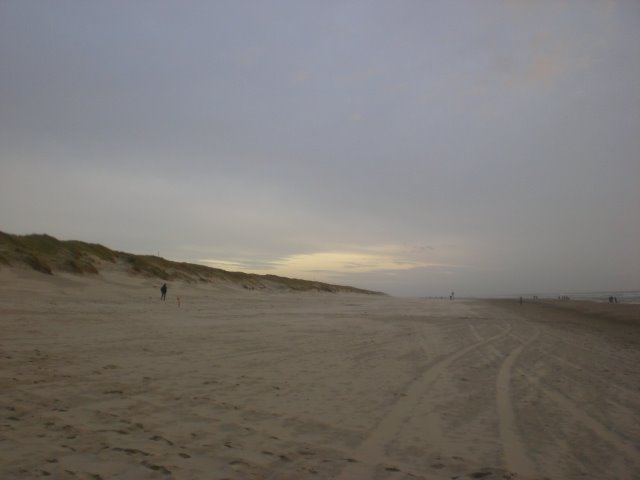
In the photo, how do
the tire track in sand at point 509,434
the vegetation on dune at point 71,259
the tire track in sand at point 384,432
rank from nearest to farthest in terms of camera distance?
the tire track in sand at point 384,432 → the tire track in sand at point 509,434 → the vegetation on dune at point 71,259

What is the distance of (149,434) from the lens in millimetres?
4246

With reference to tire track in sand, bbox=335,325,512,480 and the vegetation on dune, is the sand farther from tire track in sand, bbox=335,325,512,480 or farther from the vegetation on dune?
the vegetation on dune

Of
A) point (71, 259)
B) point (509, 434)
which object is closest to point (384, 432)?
point (509, 434)

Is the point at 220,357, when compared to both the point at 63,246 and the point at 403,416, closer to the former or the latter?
the point at 403,416

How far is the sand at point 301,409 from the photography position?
12.3ft

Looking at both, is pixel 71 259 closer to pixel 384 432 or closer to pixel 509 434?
pixel 384 432

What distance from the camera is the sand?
3760 millimetres

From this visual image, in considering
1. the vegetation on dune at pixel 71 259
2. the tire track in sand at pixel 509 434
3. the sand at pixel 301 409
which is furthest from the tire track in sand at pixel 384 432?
the vegetation on dune at pixel 71 259

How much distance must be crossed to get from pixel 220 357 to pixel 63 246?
105 ft

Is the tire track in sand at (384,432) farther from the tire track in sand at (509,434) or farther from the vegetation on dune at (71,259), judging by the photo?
the vegetation on dune at (71,259)

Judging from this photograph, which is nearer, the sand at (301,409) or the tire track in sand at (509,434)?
the sand at (301,409)

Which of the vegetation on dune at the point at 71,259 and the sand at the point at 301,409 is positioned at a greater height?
the vegetation on dune at the point at 71,259

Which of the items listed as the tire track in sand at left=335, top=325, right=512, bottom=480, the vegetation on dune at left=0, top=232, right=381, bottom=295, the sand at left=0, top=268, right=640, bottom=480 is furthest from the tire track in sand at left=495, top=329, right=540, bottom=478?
the vegetation on dune at left=0, top=232, right=381, bottom=295

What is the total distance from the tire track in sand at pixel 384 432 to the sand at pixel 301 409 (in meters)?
0.02
